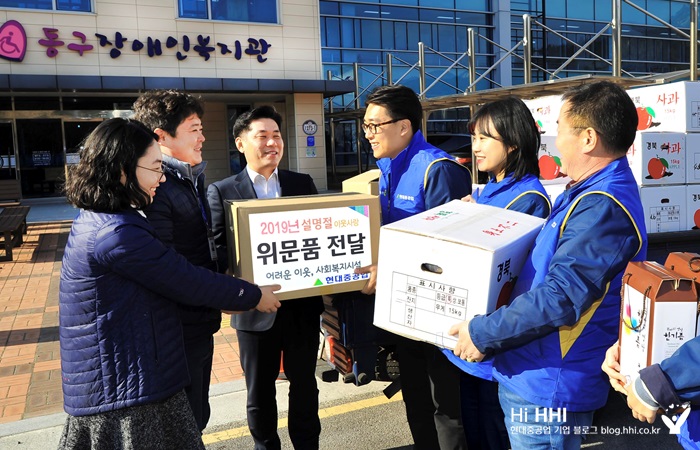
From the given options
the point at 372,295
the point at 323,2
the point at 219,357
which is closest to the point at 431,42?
the point at 323,2

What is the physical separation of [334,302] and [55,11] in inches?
574

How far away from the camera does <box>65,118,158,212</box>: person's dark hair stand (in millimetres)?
2055

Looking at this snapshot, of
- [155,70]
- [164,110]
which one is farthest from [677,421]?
[155,70]

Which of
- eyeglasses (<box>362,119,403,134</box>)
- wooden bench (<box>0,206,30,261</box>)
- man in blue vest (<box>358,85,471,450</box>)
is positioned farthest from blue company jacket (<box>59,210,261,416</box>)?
wooden bench (<box>0,206,30,261</box>)

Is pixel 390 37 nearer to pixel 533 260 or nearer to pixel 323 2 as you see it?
pixel 323 2

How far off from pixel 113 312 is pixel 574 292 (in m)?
1.56

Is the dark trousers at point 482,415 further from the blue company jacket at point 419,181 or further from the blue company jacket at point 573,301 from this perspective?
the blue company jacket at point 419,181

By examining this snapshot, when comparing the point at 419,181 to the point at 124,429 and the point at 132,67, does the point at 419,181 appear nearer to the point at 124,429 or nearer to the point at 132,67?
the point at 124,429

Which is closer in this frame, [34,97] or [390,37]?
[34,97]

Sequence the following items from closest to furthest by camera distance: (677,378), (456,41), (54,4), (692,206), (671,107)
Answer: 1. (677,378)
2. (692,206)
3. (671,107)
4. (54,4)
5. (456,41)

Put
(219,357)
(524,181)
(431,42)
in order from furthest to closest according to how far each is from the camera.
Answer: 1. (431,42)
2. (219,357)
3. (524,181)

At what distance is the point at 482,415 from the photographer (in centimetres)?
265

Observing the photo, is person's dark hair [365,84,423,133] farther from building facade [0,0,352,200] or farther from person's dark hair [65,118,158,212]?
building facade [0,0,352,200]

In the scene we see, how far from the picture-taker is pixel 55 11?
14.3m
